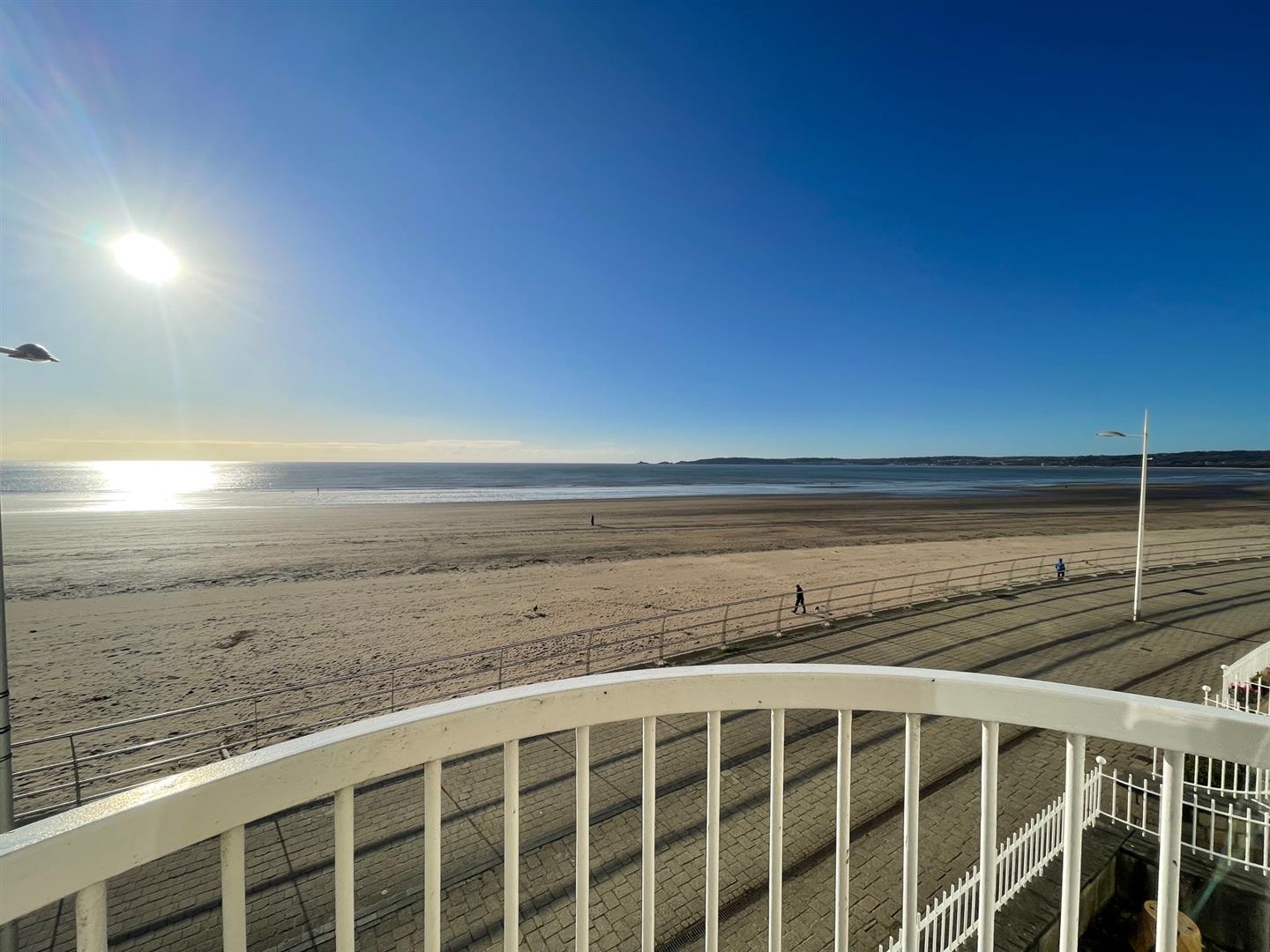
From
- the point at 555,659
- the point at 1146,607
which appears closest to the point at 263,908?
the point at 555,659

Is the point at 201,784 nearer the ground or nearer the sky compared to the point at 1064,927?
nearer the sky

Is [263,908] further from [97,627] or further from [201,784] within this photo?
[97,627]

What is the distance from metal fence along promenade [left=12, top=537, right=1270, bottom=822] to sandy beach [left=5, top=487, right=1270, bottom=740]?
4.11 ft

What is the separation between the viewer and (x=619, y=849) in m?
5.31

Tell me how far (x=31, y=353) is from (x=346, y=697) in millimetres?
8260

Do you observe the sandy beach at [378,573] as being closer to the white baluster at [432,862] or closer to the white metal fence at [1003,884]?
the white metal fence at [1003,884]

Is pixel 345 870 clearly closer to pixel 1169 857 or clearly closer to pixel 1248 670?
pixel 1169 857

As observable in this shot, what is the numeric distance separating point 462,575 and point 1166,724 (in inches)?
893

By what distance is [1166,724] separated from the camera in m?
1.34

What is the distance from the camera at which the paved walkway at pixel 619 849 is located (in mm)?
4465

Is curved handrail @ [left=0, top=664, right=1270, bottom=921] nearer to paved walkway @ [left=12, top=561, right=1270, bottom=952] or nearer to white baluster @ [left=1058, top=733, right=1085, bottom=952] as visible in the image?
white baluster @ [left=1058, top=733, right=1085, bottom=952]

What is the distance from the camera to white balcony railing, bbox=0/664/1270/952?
1.00m

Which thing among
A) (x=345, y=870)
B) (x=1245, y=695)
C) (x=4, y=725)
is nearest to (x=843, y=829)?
(x=345, y=870)

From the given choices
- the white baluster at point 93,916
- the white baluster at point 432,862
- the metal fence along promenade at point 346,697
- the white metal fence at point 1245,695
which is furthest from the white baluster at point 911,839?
the white metal fence at point 1245,695
